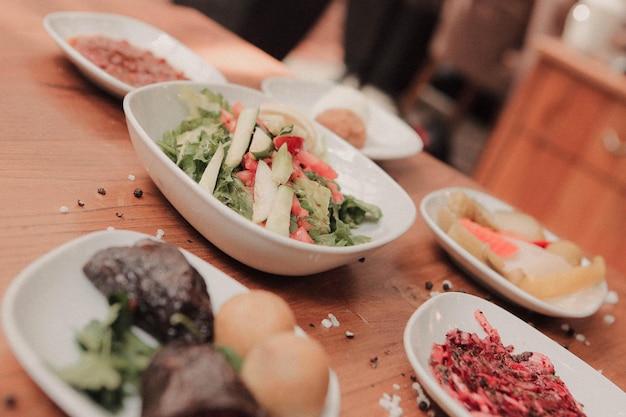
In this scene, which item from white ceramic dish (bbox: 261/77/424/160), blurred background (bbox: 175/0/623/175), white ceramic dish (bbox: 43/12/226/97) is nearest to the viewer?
white ceramic dish (bbox: 43/12/226/97)

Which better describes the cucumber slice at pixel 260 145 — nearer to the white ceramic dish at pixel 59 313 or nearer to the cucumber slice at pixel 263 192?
the cucumber slice at pixel 263 192

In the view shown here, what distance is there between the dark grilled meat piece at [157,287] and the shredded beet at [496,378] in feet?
1.33

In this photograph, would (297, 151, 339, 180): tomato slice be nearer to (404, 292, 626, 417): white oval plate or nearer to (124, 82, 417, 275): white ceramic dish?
(124, 82, 417, 275): white ceramic dish

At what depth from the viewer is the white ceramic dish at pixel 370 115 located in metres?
1.75

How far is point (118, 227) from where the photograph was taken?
1021mm

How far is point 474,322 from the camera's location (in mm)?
1072

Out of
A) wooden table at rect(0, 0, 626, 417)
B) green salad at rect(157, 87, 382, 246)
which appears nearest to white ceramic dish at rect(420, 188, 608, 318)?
wooden table at rect(0, 0, 626, 417)

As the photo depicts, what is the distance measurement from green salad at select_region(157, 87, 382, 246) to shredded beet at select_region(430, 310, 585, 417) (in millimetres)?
283

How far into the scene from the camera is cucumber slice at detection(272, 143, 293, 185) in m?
1.09

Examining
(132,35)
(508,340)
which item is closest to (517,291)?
(508,340)

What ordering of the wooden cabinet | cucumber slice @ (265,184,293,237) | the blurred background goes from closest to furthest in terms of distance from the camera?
cucumber slice @ (265,184,293,237), the wooden cabinet, the blurred background

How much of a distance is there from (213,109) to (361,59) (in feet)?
14.3

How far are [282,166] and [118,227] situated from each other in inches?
12.5

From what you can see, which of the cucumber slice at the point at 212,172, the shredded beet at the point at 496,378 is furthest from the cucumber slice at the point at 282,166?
the shredded beet at the point at 496,378
